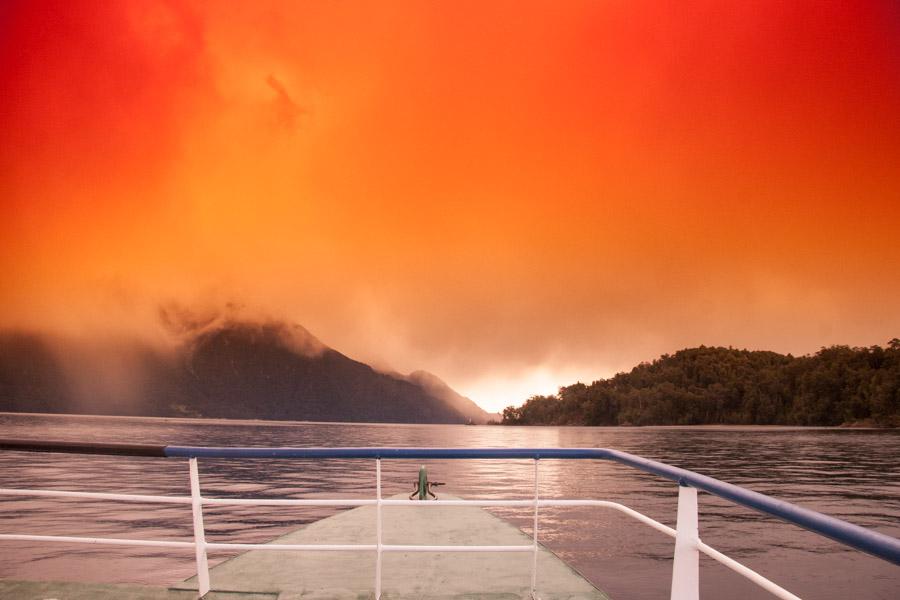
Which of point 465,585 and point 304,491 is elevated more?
point 465,585

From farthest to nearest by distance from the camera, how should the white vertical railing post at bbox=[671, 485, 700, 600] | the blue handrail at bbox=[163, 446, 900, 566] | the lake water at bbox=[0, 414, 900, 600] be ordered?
the lake water at bbox=[0, 414, 900, 600] < the white vertical railing post at bbox=[671, 485, 700, 600] < the blue handrail at bbox=[163, 446, 900, 566]

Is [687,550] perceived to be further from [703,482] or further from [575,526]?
[575,526]

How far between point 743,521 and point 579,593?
25419 millimetres

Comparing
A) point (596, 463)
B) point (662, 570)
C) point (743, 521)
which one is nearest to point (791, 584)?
point (662, 570)

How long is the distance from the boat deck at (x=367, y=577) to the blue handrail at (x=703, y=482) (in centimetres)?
110

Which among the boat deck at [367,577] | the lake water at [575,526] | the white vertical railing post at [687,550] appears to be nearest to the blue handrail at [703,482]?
the white vertical railing post at [687,550]

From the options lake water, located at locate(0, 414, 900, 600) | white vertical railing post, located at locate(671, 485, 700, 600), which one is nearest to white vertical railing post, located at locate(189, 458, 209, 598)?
white vertical railing post, located at locate(671, 485, 700, 600)

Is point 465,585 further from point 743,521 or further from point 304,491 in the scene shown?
point 304,491

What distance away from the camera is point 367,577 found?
6457mm

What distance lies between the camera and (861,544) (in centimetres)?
166

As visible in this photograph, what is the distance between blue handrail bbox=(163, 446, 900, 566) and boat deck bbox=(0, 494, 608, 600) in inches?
43.5

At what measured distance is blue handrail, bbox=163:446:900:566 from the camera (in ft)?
5.41

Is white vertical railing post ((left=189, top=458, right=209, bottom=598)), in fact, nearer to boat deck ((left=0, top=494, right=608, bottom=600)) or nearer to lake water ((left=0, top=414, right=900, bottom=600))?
boat deck ((left=0, top=494, right=608, bottom=600))

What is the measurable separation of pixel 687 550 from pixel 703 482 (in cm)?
32
